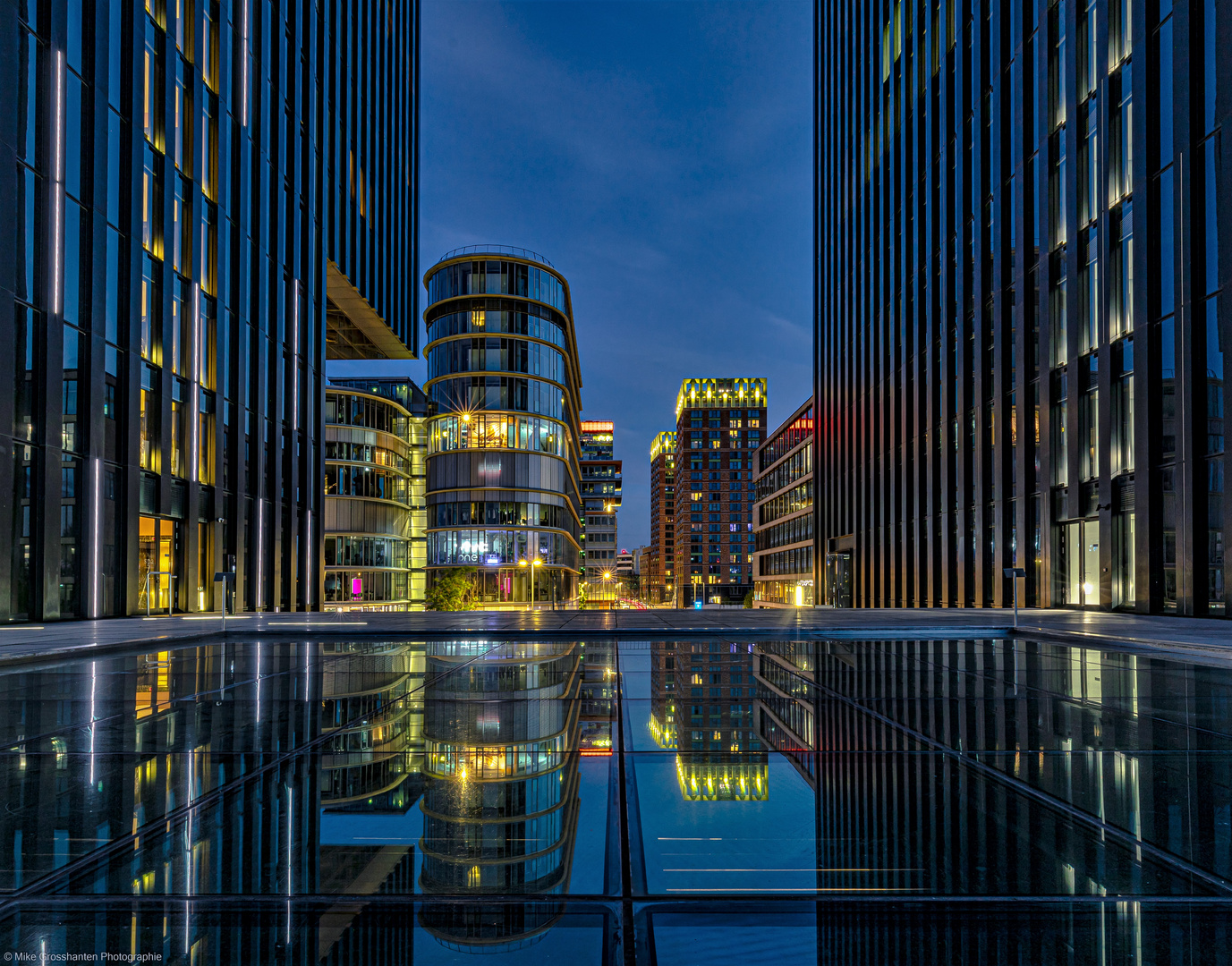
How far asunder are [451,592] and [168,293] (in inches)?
1433

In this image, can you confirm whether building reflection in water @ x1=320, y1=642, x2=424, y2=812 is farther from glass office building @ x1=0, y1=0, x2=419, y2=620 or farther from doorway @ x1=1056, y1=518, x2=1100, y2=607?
doorway @ x1=1056, y1=518, x2=1100, y2=607

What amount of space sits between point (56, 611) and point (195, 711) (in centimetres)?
2001

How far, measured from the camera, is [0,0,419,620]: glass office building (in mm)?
22578

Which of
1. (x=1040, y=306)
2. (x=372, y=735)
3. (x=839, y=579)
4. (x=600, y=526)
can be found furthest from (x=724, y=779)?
(x=600, y=526)

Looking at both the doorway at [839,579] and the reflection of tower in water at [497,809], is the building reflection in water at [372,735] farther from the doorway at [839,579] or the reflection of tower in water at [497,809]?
the doorway at [839,579]

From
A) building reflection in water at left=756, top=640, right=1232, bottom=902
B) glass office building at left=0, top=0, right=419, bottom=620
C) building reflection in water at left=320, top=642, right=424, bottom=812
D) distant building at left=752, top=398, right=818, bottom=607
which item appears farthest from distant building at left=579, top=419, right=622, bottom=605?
building reflection in water at left=756, top=640, right=1232, bottom=902

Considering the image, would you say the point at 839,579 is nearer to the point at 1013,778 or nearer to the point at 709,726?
the point at 709,726

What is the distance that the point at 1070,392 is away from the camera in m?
31.5

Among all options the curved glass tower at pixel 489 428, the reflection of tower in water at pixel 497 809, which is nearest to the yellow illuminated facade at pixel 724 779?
the reflection of tower in water at pixel 497 809

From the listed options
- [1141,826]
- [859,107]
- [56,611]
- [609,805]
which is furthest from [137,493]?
[859,107]

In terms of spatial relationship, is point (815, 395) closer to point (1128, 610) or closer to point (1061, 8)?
point (1061, 8)

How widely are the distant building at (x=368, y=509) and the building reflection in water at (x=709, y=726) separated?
6487cm

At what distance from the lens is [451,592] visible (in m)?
62.4

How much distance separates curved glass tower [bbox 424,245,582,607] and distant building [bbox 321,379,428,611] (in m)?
4.71
